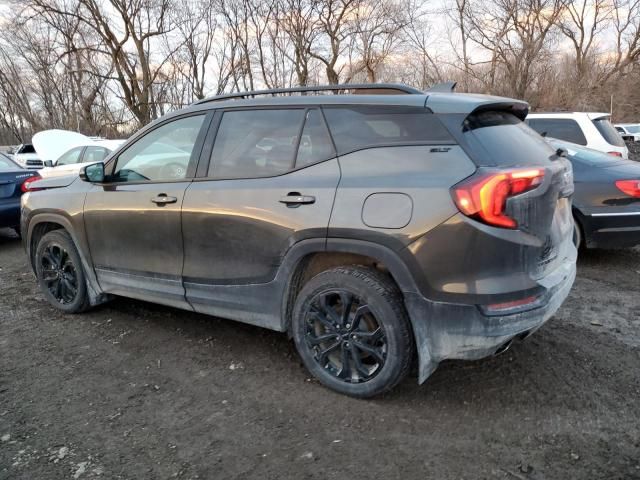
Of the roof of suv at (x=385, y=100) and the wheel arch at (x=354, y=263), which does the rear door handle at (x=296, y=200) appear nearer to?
the wheel arch at (x=354, y=263)

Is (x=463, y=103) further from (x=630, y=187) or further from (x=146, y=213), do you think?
(x=630, y=187)

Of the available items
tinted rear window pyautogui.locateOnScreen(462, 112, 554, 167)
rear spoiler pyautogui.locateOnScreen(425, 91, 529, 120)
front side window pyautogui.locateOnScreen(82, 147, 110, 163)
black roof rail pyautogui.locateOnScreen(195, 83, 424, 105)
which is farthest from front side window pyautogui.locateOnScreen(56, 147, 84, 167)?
tinted rear window pyautogui.locateOnScreen(462, 112, 554, 167)

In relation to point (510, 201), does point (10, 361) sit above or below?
below

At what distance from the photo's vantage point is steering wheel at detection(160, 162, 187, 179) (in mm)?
3590

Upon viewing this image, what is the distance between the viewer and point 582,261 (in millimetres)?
5691

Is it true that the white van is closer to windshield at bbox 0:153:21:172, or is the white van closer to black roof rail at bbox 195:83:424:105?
black roof rail at bbox 195:83:424:105

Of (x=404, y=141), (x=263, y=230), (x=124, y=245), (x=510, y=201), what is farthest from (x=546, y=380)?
(x=124, y=245)

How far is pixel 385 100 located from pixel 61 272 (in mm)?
3306

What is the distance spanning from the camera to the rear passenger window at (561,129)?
7750mm

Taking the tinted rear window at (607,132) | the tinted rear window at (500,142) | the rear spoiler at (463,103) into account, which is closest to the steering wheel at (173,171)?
the rear spoiler at (463,103)

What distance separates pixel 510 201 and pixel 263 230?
142cm

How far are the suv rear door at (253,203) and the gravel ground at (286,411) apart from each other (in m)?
0.50

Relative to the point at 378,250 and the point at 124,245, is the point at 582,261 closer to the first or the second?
the point at 378,250

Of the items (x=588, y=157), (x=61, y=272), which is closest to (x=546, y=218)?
(x=588, y=157)
